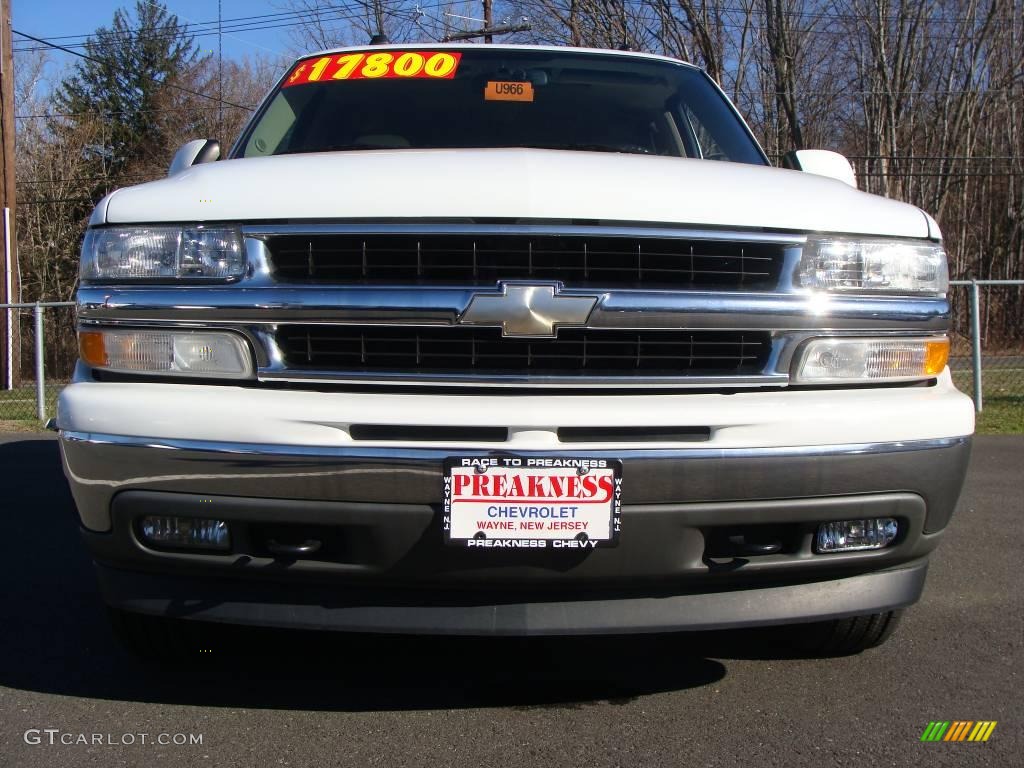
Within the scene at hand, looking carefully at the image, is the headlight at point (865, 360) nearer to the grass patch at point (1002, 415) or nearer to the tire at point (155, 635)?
the tire at point (155, 635)

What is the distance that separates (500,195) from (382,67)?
1946 mm

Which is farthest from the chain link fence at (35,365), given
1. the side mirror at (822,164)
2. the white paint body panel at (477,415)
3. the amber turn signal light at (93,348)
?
the side mirror at (822,164)

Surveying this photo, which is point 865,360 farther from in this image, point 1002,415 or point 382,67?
point 1002,415

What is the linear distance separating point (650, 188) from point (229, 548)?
140cm

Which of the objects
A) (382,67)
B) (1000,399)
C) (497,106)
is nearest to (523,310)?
(497,106)

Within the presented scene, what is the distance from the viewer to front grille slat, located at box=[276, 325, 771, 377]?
2.55 m

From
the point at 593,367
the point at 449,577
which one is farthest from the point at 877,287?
the point at 449,577

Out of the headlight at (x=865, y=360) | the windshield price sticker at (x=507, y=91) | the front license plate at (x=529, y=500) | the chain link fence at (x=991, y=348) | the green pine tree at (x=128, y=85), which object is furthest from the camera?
the green pine tree at (x=128, y=85)

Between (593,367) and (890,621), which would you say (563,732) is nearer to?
(593,367)

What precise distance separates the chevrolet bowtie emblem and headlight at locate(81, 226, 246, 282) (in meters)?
0.62

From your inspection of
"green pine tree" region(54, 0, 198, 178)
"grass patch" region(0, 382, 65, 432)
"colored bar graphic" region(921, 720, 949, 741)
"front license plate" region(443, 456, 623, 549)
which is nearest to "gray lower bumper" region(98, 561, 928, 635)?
"front license plate" region(443, 456, 623, 549)

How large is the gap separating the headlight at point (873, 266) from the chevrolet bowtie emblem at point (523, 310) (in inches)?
25.9

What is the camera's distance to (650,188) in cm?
265

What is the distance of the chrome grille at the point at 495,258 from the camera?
2555 mm
